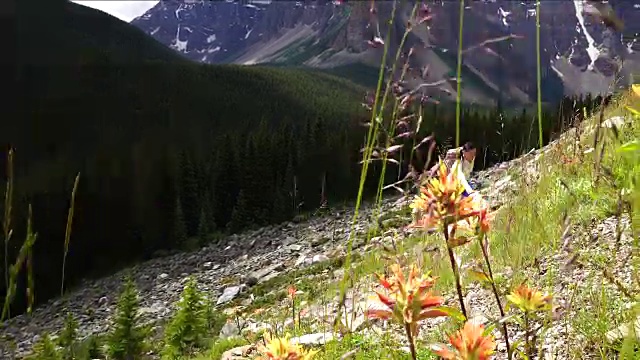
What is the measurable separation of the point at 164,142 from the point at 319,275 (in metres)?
74.9

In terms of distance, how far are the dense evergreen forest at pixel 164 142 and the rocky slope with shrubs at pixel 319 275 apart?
609 mm

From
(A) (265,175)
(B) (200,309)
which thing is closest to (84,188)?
(A) (265,175)

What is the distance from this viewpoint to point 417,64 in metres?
1.87

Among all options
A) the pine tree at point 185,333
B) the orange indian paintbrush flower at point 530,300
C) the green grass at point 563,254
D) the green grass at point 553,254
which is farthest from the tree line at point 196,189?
the orange indian paintbrush flower at point 530,300

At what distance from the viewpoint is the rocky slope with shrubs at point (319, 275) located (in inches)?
80.7

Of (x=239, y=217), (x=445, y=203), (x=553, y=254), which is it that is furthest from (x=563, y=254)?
(x=239, y=217)

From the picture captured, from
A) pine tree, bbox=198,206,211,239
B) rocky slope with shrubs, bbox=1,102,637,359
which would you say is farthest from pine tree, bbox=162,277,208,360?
pine tree, bbox=198,206,211,239

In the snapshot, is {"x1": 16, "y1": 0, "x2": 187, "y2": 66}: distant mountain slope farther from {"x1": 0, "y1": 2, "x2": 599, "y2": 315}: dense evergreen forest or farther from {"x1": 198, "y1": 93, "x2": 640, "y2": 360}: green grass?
{"x1": 198, "y1": 93, "x2": 640, "y2": 360}: green grass

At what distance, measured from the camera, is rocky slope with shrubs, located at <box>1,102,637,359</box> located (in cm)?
205

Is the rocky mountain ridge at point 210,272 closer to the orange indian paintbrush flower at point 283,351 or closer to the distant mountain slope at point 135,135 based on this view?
the distant mountain slope at point 135,135

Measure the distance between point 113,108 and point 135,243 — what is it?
58.4m

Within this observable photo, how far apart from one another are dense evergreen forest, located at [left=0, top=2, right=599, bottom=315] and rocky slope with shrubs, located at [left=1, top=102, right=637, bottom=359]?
0.61m

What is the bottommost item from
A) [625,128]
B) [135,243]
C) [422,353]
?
[135,243]

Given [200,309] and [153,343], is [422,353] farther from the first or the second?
[153,343]
